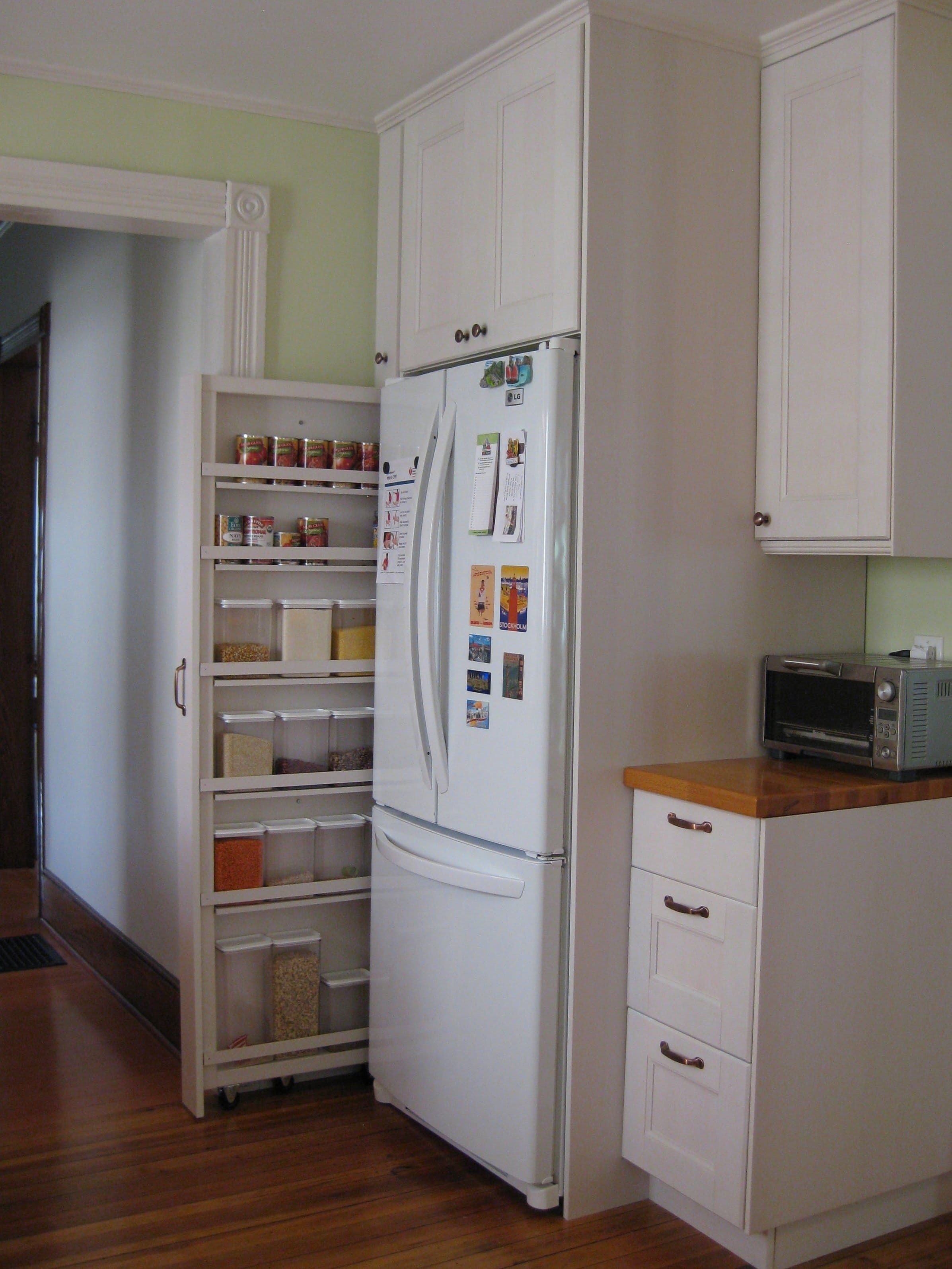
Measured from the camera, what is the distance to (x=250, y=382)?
3.16 metres

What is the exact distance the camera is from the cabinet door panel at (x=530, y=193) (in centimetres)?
262

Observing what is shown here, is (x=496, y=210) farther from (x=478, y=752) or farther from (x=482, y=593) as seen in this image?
(x=478, y=752)

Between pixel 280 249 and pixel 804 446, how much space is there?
147 centimetres

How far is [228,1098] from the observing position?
3.19 meters

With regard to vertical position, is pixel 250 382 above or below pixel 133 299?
below

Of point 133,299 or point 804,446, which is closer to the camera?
point 804,446

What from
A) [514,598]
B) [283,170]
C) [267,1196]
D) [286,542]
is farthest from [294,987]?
[283,170]

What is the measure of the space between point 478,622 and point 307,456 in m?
0.74

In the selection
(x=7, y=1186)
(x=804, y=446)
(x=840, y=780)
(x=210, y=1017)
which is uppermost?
(x=804, y=446)

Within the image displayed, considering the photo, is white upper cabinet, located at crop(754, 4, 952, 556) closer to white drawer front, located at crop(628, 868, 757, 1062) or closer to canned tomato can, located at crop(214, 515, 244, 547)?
white drawer front, located at crop(628, 868, 757, 1062)

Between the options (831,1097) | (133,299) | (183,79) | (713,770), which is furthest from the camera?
(133,299)

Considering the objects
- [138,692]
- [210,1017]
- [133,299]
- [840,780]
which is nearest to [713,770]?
[840,780]

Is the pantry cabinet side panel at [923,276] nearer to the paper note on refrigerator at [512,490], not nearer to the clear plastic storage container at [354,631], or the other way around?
the paper note on refrigerator at [512,490]

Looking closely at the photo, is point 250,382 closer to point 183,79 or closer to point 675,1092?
point 183,79
